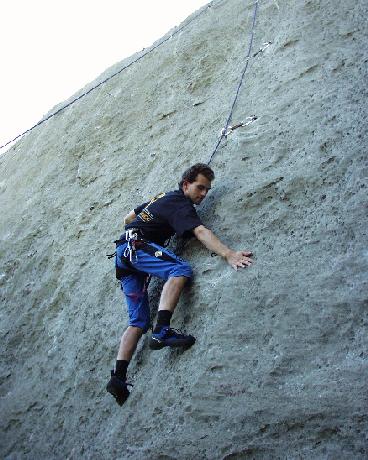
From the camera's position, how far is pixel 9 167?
28.9ft

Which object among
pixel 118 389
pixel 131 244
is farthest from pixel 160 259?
pixel 118 389

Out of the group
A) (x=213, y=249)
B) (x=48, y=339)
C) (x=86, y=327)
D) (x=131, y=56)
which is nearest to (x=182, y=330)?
(x=213, y=249)

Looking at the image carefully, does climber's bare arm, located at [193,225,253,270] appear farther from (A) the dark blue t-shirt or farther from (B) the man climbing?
(A) the dark blue t-shirt

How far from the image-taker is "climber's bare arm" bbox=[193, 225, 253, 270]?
3.19 meters

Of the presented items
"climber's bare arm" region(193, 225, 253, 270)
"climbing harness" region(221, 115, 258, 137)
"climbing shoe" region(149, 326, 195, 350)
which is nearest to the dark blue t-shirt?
"climber's bare arm" region(193, 225, 253, 270)

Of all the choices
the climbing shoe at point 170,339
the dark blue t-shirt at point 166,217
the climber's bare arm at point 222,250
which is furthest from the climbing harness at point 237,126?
the climbing shoe at point 170,339

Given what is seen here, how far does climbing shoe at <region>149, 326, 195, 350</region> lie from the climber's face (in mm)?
1172

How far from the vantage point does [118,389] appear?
11.0 ft

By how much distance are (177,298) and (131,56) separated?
24.2 ft

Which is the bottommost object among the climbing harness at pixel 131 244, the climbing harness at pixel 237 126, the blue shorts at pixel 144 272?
the blue shorts at pixel 144 272

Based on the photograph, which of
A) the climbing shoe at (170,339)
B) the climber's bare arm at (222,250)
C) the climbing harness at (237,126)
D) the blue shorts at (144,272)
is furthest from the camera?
the climbing harness at (237,126)

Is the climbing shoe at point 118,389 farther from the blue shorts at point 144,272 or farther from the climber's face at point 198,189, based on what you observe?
the climber's face at point 198,189

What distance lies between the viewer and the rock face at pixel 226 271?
8.36 ft

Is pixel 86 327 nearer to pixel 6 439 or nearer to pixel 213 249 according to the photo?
pixel 6 439
